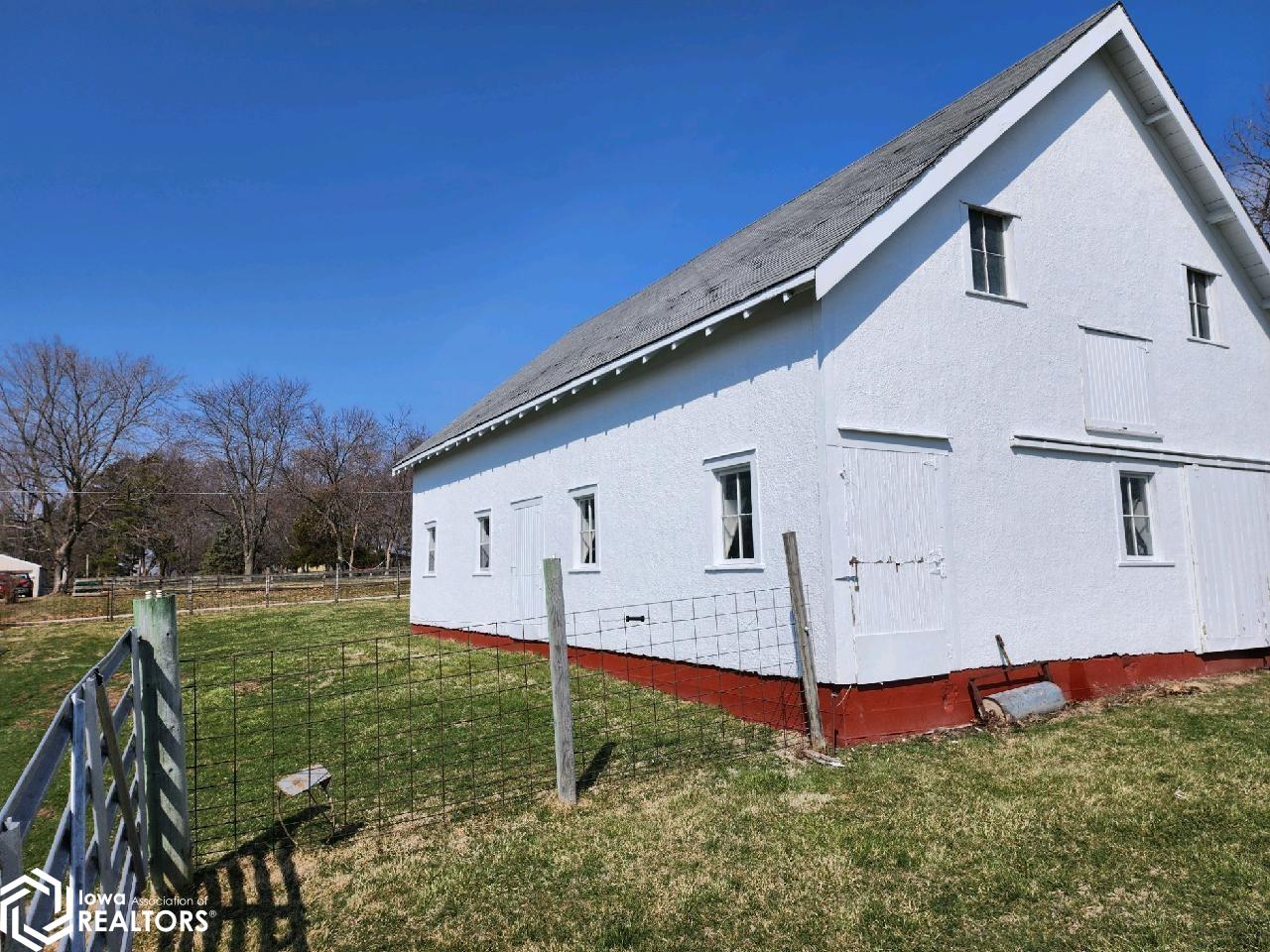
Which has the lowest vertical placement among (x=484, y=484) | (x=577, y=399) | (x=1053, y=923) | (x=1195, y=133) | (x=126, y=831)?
(x=1053, y=923)

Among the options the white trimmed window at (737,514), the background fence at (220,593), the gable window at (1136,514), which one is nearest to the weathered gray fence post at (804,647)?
the white trimmed window at (737,514)

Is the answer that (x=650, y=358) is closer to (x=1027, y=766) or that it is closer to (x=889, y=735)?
(x=889, y=735)

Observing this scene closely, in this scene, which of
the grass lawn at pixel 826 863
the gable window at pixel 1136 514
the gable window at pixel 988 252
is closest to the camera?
the grass lawn at pixel 826 863

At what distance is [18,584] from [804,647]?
45.5 metres

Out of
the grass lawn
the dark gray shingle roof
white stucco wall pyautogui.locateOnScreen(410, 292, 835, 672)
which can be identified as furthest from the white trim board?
the grass lawn

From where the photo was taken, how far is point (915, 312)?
841 centimetres

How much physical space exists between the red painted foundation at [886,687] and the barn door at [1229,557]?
38 centimetres

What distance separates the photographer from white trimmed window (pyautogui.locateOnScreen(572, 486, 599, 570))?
11.9m

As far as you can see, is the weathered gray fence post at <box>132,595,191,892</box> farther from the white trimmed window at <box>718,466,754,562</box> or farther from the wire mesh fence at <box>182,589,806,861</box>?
the white trimmed window at <box>718,466,754,562</box>

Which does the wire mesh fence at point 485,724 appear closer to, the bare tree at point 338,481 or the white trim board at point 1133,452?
the white trim board at point 1133,452

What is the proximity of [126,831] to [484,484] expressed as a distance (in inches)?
456

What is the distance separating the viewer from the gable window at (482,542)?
15.8 meters

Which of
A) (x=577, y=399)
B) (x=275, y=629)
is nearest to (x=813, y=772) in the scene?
(x=577, y=399)

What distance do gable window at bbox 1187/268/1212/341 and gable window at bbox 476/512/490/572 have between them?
12.7 metres
